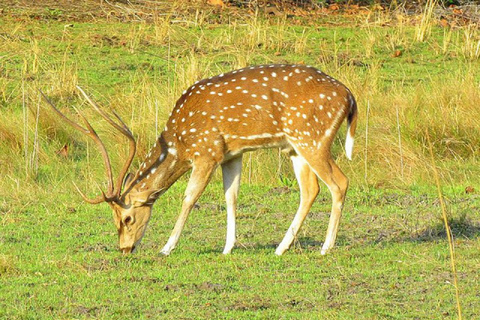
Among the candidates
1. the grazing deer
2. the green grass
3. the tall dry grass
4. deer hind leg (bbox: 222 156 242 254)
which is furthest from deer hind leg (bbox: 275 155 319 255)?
the tall dry grass

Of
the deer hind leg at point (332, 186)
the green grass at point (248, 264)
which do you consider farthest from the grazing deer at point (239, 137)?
the green grass at point (248, 264)

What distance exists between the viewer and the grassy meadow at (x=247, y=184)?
22.2 feet

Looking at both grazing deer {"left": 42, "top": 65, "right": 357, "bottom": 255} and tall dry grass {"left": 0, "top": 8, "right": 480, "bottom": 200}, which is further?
tall dry grass {"left": 0, "top": 8, "right": 480, "bottom": 200}

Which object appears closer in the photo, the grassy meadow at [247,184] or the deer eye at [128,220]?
the grassy meadow at [247,184]

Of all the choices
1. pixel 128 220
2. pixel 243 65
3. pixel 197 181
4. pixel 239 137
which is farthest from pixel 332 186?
pixel 243 65

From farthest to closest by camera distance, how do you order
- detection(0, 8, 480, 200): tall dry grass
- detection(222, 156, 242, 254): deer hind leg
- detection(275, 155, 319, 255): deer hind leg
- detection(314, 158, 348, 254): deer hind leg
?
detection(0, 8, 480, 200): tall dry grass < detection(222, 156, 242, 254): deer hind leg < detection(275, 155, 319, 255): deer hind leg < detection(314, 158, 348, 254): deer hind leg

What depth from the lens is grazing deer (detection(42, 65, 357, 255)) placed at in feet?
26.7

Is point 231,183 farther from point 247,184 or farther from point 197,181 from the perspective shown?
point 247,184

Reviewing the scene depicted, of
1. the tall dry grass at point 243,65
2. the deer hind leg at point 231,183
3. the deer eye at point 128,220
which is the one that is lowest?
the tall dry grass at point 243,65

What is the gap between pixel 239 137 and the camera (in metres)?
8.27

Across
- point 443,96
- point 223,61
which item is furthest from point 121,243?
point 223,61

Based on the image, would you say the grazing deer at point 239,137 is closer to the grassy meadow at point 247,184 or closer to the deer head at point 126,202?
the deer head at point 126,202

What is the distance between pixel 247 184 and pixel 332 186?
286 cm

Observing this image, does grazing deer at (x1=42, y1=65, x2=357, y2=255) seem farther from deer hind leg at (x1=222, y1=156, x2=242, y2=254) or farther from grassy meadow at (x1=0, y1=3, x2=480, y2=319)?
grassy meadow at (x1=0, y1=3, x2=480, y2=319)
